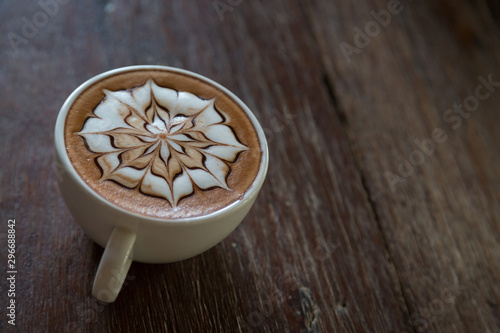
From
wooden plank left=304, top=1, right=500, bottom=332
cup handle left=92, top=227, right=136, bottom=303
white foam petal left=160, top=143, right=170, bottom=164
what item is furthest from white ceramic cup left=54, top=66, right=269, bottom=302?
wooden plank left=304, top=1, right=500, bottom=332

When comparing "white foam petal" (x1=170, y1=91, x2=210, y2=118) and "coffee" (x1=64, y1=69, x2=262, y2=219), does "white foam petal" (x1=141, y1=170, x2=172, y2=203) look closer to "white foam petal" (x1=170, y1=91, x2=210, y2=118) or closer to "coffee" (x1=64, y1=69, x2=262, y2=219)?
"coffee" (x1=64, y1=69, x2=262, y2=219)

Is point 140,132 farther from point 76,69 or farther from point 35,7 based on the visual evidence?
point 35,7

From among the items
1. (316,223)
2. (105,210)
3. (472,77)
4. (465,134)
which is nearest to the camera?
(105,210)

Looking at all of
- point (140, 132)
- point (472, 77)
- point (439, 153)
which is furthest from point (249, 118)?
point (472, 77)

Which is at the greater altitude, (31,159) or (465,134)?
(465,134)

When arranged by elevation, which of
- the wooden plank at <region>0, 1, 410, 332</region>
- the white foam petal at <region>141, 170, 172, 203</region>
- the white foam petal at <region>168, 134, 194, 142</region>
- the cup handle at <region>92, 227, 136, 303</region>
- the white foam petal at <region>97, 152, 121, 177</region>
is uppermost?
the white foam petal at <region>168, 134, 194, 142</region>

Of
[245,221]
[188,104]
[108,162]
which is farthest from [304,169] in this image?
[108,162]

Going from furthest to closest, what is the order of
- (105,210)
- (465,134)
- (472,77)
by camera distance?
(472,77), (465,134), (105,210)

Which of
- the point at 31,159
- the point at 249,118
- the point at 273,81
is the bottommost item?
the point at 31,159
